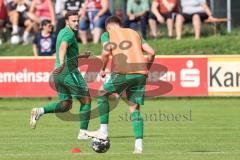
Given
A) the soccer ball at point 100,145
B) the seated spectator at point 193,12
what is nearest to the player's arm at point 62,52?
the soccer ball at point 100,145

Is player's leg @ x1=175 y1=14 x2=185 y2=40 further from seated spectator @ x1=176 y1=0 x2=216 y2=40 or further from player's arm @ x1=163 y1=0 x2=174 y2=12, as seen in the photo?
player's arm @ x1=163 y1=0 x2=174 y2=12

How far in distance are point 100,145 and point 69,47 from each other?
9.10ft

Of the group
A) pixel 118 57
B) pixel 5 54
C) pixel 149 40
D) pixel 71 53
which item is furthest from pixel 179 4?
pixel 118 57

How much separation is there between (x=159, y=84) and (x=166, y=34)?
4.31 metres

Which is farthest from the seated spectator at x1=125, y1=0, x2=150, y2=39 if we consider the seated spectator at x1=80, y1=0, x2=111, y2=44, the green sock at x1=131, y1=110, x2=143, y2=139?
the green sock at x1=131, y1=110, x2=143, y2=139

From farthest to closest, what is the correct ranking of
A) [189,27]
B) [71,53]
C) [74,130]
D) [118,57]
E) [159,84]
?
[189,27] < [159,84] < [74,130] < [71,53] < [118,57]

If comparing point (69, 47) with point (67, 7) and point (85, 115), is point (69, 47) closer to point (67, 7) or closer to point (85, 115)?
point (85, 115)

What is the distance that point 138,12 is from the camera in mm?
28578

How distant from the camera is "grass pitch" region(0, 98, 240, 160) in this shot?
45.4ft

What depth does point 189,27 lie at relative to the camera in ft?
104

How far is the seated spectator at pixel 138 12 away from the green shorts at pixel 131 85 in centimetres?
1437

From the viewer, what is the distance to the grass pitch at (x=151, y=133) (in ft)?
45.4

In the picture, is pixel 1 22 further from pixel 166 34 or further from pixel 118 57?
pixel 118 57

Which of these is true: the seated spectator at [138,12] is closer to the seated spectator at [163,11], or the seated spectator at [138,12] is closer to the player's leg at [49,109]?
the seated spectator at [163,11]
